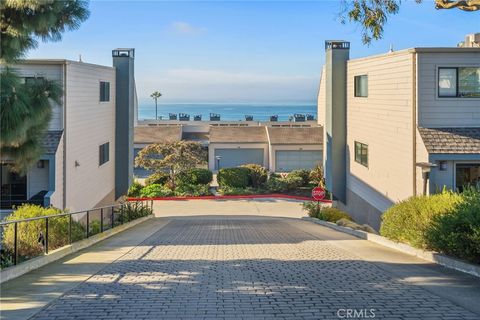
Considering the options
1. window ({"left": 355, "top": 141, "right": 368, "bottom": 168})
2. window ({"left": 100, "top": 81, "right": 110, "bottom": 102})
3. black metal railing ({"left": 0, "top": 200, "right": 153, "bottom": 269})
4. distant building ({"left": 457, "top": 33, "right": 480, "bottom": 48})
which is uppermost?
distant building ({"left": 457, "top": 33, "right": 480, "bottom": 48})

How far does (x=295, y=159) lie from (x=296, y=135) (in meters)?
2.20

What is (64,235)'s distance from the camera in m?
12.7

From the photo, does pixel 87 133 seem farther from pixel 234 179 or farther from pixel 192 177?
pixel 234 179

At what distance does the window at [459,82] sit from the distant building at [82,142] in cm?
1176

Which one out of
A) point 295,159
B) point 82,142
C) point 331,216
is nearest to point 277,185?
point 295,159

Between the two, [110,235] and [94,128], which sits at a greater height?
[94,128]

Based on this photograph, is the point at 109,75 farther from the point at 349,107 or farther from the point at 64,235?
the point at 64,235

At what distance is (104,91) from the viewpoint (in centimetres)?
2773

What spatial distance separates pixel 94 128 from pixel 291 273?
18.1m

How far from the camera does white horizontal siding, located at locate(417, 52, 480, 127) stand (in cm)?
1792

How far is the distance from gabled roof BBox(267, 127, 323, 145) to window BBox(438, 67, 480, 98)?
2807cm

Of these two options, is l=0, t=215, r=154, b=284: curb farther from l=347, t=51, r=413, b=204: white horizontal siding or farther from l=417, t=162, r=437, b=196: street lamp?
l=347, t=51, r=413, b=204: white horizontal siding

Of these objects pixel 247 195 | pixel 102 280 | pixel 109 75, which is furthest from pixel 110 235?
pixel 247 195

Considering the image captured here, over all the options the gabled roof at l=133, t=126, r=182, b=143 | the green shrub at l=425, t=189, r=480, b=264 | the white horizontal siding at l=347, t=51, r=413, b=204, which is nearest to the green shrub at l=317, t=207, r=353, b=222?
the white horizontal siding at l=347, t=51, r=413, b=204
